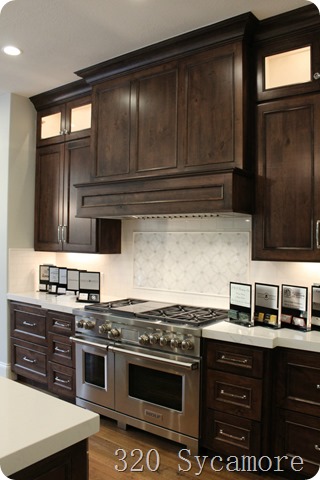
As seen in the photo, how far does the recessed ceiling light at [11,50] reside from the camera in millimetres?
3232

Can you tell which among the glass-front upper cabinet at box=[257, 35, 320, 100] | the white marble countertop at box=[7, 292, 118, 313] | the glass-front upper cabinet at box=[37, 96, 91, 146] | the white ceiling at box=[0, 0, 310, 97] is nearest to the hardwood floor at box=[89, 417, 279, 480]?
the white marble countertop at box=[7, 292, 118, 313]

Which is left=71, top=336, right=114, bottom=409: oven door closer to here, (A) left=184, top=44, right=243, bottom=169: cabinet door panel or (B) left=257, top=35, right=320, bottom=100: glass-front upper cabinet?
(A) left=184, top=44, right=243, bottom=169: cabinet door panel

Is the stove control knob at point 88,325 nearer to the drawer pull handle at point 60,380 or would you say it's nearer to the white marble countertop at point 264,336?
the drawer pull handle at point 60,380

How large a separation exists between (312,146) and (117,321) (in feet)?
6.11

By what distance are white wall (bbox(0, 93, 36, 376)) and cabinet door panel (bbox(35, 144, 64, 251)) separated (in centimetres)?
10

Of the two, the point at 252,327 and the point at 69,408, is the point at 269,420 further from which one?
the point at 69,408

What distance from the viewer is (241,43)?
2.80m

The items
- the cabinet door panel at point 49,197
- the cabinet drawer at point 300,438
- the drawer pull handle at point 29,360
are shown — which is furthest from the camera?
the cabinet door panel at point 49,197

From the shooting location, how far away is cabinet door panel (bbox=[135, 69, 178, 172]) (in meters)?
3.11

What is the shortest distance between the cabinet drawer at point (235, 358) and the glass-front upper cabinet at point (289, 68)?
1698 mm

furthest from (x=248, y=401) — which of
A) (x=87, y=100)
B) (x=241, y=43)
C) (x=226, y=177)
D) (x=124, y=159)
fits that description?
(x=87, y=100)

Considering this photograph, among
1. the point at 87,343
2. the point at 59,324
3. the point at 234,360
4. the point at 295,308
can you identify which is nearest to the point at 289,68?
the point at 295,308

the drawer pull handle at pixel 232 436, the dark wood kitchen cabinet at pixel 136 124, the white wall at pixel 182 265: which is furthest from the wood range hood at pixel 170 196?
the drawer pull handle at pixel 232 436

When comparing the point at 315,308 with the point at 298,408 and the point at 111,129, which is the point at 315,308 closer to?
the point at 298,408
